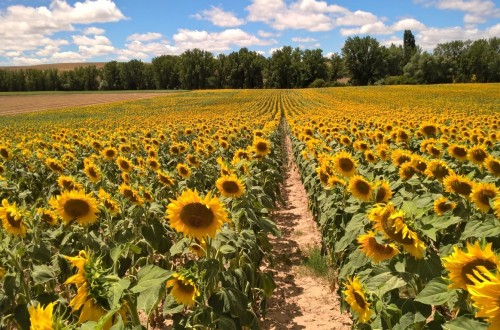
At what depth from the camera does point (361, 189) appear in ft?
→ 13.6

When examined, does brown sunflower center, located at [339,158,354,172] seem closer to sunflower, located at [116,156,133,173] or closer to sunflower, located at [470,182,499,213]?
sunflower, located at [470,182,499,213]

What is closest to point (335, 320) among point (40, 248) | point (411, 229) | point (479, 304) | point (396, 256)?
point (396, 256)

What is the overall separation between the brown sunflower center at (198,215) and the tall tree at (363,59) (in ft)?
343

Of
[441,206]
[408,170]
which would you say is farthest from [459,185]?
[408,170]

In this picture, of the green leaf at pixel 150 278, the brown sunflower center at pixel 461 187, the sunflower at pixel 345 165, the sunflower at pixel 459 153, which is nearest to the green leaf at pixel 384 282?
the green leaf at pixel 150 278

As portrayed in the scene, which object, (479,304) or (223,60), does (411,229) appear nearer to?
(479,304)

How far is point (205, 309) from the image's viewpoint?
2.67m

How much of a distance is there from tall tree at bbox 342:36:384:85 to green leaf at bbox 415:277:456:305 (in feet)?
344

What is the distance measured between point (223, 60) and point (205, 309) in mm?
112979

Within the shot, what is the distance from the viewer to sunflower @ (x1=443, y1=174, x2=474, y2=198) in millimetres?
3878

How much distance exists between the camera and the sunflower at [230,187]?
397 centimetres

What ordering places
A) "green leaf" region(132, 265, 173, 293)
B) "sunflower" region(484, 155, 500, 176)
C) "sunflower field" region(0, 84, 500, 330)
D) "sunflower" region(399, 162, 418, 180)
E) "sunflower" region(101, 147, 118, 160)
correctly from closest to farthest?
"sunflower field" region(0, 84, 500, 330)
"green leaf" region(132, 265, 173, 293)
"sunflower" region(484, 155, 500, 176)
"sunflower" region(399, 162, 418, 180)
"sunflower" region(101, 147, 118, 160)

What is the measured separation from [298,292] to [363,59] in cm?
10610

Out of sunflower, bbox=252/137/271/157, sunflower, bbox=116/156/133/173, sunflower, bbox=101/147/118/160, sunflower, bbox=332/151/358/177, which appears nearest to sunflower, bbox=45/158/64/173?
sunflower, bbox=101/147/118/160
